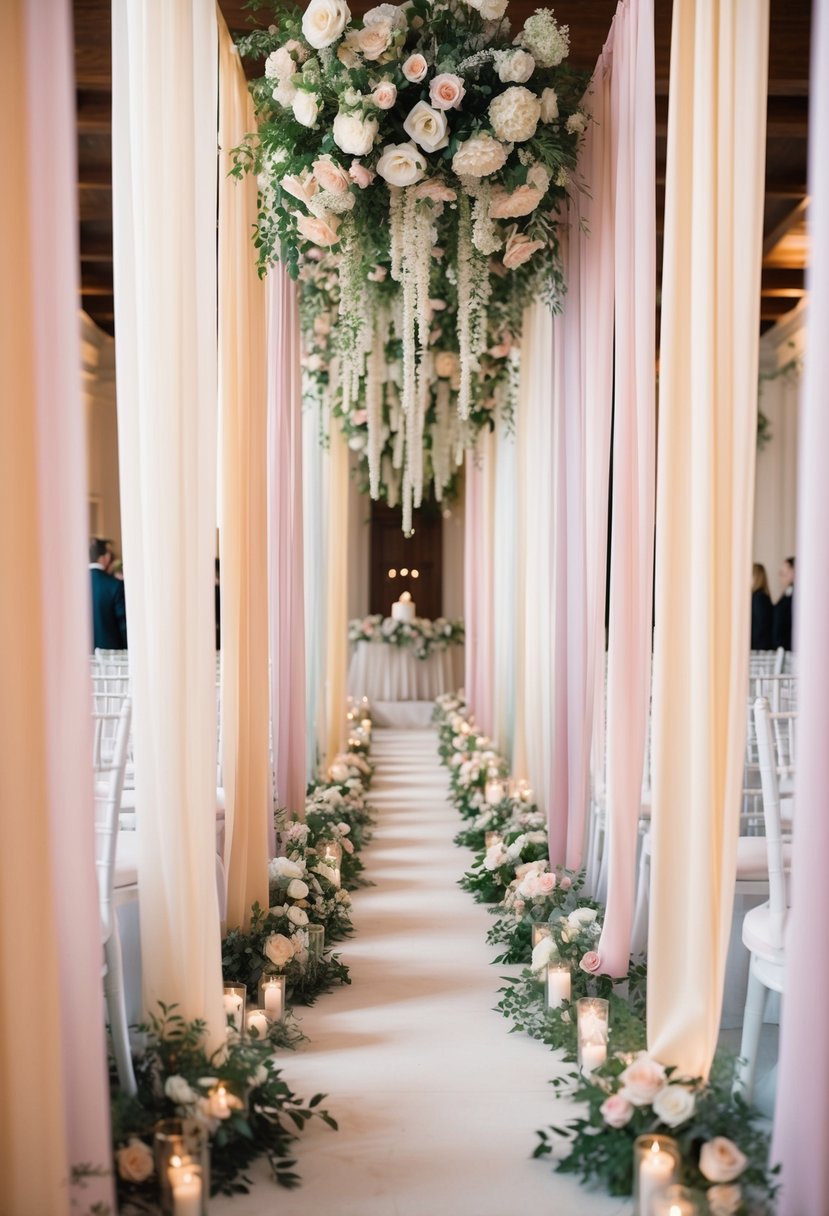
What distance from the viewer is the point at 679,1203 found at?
2.00 metres

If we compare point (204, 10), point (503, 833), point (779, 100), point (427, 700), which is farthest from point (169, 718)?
point (427, 700)

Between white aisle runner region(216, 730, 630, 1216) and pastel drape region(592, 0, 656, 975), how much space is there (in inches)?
21.4

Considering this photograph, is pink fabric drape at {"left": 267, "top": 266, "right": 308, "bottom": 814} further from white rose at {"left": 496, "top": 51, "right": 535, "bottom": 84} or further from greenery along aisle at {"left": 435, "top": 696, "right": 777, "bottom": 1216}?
white rose at {"left": 496, "top": 51, "right": 535, "bottom": 84}

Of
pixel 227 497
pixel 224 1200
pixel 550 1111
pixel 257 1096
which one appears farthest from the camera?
pixel 227 497

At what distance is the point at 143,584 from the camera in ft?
8.42


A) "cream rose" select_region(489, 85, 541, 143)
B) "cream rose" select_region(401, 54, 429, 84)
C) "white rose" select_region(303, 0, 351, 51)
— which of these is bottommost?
"cream rose" select_region(489, 85, 541, 143)

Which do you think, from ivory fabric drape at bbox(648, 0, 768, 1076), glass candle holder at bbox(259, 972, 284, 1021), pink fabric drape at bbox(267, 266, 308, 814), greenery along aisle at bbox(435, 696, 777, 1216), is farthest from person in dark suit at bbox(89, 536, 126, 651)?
ivory fabric drape at bbox(648, 0, 768, 1076)

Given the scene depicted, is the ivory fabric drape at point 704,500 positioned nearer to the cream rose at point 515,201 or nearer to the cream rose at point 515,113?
the cream rose at point 515,113

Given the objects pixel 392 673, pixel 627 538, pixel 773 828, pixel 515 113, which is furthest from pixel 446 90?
pixel 392 673

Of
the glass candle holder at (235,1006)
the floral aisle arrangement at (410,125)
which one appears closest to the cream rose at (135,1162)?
the glass candle holder at (235,1006)

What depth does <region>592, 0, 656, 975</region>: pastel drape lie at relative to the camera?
10.1ft

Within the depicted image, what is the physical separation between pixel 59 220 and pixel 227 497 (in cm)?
171

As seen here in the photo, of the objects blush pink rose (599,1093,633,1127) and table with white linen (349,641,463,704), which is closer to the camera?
blush pink rose (599,1093,633,1127)

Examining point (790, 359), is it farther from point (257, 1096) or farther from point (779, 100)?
point (257, 1096)
